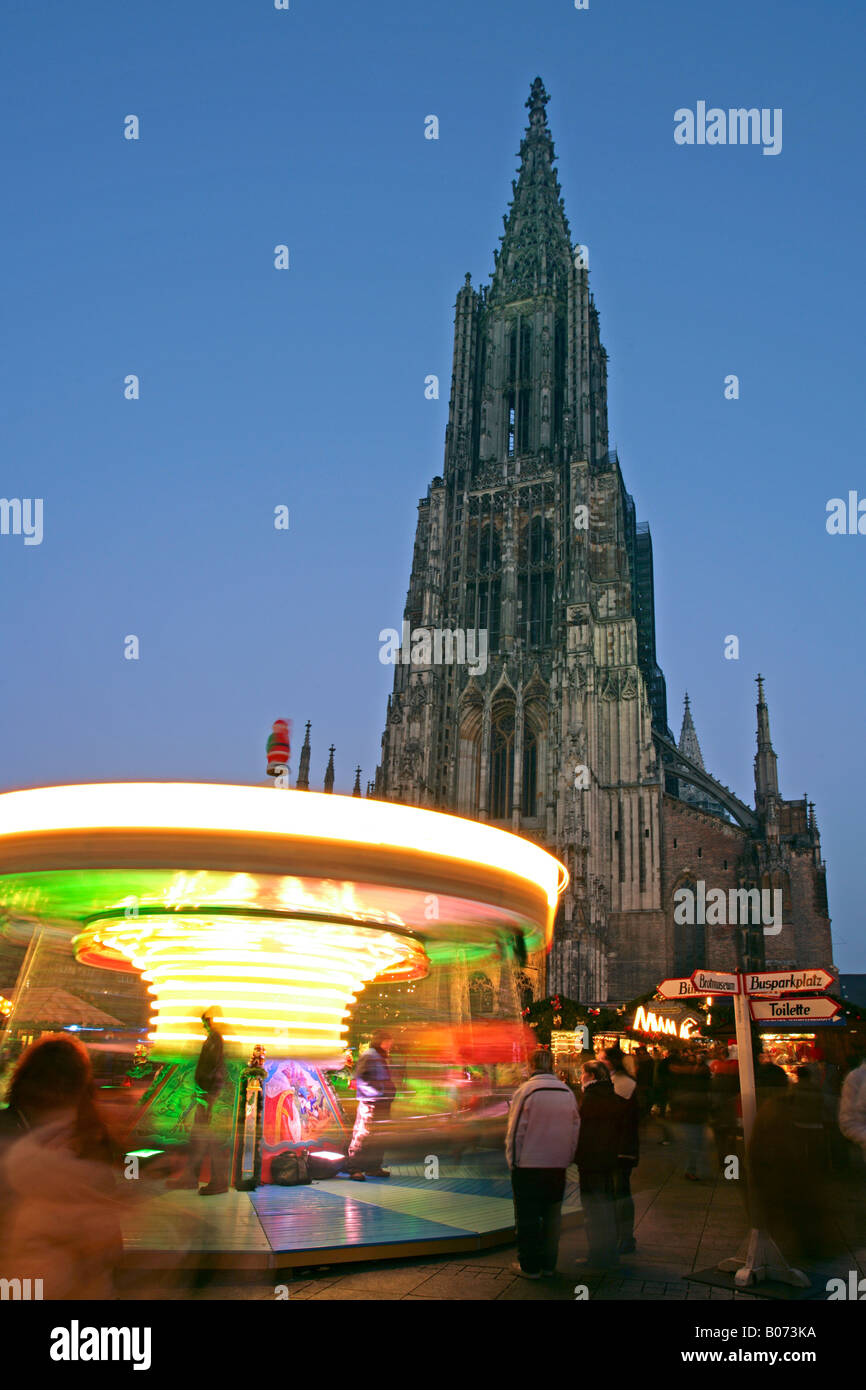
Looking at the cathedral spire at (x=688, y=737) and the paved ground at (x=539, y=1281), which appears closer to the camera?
the paved ground at (x=539, y=1281)

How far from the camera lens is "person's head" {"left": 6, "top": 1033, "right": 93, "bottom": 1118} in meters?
3.65

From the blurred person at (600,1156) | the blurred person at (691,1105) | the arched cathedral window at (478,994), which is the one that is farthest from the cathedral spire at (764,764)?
the blurred person at (600,1156)

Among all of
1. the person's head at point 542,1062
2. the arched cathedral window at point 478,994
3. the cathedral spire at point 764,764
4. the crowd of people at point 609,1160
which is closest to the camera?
the crowd of people at point 609,1160

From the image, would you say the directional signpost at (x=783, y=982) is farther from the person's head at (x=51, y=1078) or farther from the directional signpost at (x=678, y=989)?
the person's head at (x=51, y=1078)

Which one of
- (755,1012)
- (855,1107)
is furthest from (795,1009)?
(855,1107)

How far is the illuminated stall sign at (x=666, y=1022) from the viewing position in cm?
1981

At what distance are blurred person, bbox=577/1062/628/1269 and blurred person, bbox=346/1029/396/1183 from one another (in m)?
1.63

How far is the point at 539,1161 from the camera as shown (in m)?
6.25

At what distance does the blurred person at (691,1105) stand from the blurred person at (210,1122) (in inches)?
271

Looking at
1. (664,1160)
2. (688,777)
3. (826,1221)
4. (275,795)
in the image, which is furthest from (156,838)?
(688,777)

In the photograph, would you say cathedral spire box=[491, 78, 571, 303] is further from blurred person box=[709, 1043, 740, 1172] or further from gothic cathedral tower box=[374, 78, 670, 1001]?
blurred person box=[709, 1043, 740, 1172]

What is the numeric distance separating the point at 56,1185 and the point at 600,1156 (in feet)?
14.6

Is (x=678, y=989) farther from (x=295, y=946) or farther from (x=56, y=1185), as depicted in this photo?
(x=56, y=1185)

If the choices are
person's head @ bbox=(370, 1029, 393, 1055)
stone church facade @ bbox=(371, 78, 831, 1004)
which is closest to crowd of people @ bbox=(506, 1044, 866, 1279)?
person's head @ bbox=(370, 1029, 393, 1055)
